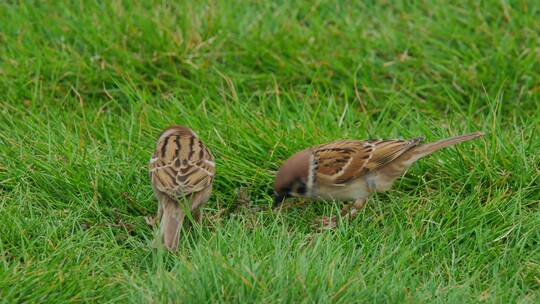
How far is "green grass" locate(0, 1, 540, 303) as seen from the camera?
431 centimetres

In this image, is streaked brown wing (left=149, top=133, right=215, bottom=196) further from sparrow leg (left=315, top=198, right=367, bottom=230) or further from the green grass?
sparrow leg (left=315, top=198, right=367, bottom=230)

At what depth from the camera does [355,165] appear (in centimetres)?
528

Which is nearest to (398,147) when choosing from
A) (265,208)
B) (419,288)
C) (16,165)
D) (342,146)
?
(342,146)

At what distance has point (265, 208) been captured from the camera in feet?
17.2

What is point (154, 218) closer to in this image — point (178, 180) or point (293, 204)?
point (178, 180)

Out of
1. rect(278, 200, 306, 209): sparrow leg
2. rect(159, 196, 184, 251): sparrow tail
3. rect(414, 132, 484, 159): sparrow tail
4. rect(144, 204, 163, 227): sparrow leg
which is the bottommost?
rect(278, 200, 306, 209): sparrow leg

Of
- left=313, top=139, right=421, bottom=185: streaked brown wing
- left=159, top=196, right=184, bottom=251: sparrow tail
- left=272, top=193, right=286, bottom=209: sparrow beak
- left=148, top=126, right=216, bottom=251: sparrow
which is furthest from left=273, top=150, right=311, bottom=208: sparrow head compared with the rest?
left=159, top=196, right=184, bottom=251: sparrow tail

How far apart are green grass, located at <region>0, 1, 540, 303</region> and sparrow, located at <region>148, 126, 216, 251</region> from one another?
11 centimetres

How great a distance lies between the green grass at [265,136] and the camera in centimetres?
431

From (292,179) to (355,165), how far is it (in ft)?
1.43

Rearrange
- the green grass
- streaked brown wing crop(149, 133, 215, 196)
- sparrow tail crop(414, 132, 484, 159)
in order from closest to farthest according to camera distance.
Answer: the green grass → streaked brown wing crop(149, 133, 215, 196) → sparrow tail crop(414, 132, 484, 159)

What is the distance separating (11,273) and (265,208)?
4.94ft

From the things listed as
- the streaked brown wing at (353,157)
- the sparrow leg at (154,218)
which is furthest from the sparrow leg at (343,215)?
the sparrow leg at (154,218)

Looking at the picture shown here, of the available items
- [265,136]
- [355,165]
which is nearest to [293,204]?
[355,165]
